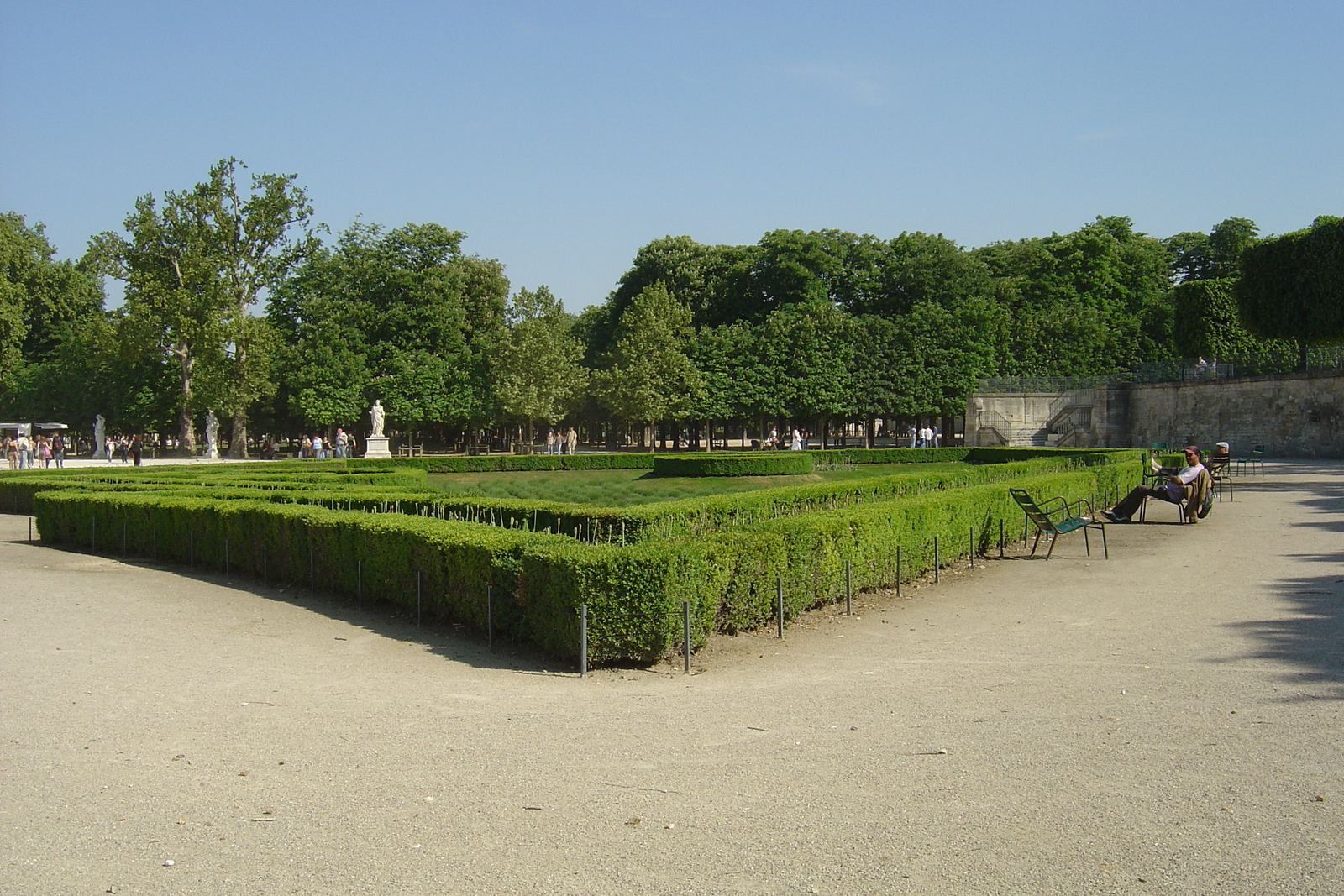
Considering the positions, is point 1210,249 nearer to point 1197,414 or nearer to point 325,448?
point 1197,414

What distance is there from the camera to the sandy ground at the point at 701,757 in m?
4.38

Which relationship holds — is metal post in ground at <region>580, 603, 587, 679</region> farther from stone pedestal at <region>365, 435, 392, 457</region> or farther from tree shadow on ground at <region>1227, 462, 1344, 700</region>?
stone pedestal at <region>365, 435, 392, 457</region>

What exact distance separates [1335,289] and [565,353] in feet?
117

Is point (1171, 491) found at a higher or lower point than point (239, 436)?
lower

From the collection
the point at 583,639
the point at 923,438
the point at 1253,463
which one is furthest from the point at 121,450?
the point at 583,639

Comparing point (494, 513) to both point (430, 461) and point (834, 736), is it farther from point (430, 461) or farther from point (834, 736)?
point (430, 461)

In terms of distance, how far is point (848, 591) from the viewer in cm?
1051

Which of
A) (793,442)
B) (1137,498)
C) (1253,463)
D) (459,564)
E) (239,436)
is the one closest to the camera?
(459,564)

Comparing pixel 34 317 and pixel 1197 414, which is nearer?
pixel 1197 414

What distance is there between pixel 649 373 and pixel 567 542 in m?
44.5

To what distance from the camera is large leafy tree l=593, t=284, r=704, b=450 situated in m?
53.1

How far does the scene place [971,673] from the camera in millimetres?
7742

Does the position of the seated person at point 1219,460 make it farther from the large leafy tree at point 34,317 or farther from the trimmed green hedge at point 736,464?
the large leafy tree at point 34,317

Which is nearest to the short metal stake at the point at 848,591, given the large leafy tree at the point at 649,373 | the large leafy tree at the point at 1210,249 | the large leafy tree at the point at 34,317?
the large leafy tree at the point at 649,373
